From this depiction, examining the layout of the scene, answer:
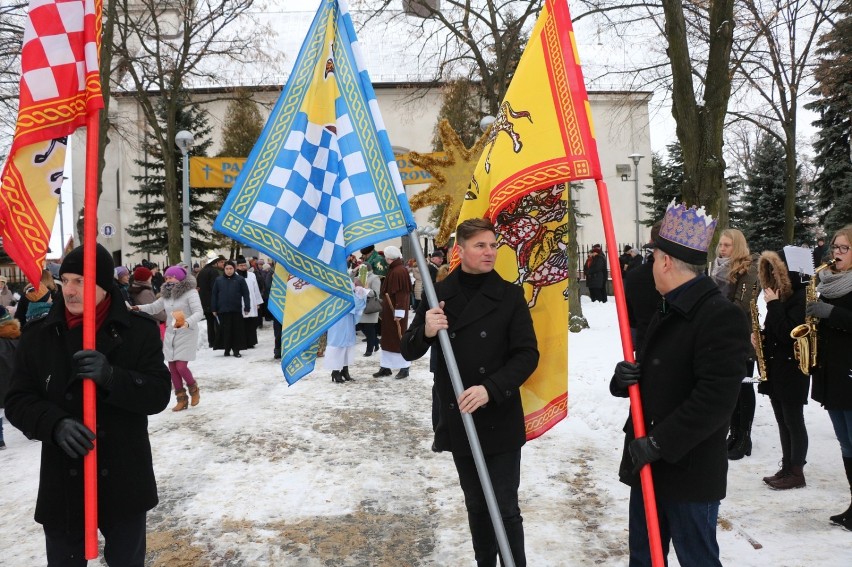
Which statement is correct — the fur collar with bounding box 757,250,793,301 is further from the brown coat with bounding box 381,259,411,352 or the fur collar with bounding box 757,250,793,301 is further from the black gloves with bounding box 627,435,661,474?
the brown coat with bounding box 381,259,411,352

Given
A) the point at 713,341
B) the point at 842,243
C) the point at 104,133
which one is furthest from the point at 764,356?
the point at 104,133

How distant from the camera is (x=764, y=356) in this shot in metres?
5.45

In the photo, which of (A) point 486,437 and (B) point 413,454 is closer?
(A) point 486,437

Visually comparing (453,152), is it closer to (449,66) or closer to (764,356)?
(764,356)

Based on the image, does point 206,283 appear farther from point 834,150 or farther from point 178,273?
point 834,150

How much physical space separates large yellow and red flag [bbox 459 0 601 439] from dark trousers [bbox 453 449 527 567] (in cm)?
→ 64

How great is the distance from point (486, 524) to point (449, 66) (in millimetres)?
16352

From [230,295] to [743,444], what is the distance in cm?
1090

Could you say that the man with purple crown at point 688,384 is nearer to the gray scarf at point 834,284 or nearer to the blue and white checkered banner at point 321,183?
the blue and white checkered banner at point 321,183

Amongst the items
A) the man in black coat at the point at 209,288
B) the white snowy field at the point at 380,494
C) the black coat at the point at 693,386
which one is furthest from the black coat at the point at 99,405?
the man in black coat at the point at 209,288

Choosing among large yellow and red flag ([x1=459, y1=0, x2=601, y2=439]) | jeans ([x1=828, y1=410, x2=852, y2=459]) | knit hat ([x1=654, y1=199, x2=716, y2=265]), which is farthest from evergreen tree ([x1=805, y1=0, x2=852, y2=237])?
knit hat ([x1=654, y1=199, x2=716, y2=265])

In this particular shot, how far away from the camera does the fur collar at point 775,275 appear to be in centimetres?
511

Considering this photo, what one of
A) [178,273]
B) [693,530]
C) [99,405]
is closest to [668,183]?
[178,273]

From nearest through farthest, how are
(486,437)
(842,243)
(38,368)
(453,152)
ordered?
(38,368) → (486,437) → (842,243) → (453,152)
